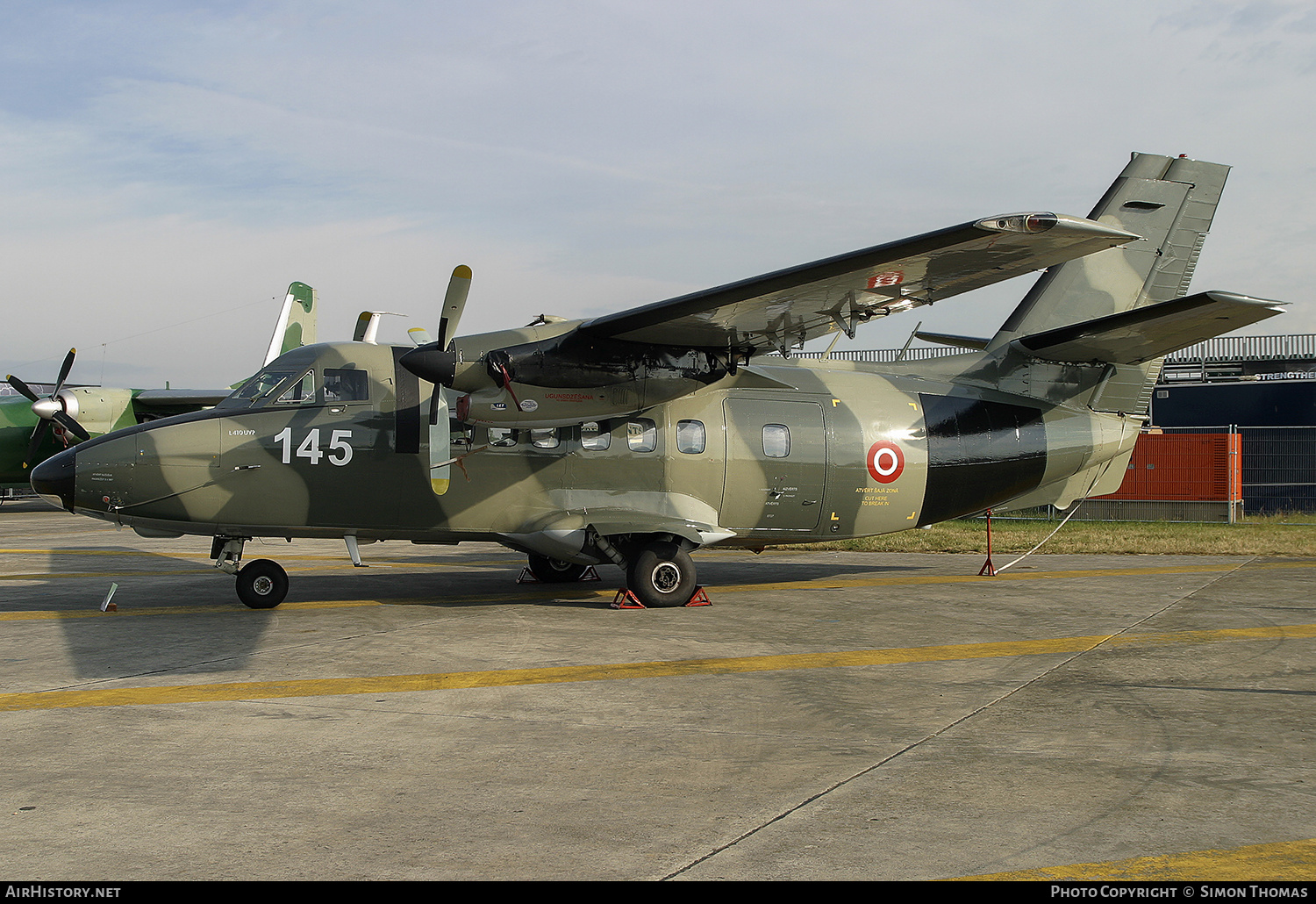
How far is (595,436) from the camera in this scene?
12.5 m

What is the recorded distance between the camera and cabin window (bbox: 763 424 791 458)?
13.3 m

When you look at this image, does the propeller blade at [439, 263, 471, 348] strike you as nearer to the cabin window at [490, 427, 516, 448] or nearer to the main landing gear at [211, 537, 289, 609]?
the cabin window at [490, 427, 516, 448]

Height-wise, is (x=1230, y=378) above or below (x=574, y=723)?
above

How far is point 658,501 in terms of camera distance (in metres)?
12.7

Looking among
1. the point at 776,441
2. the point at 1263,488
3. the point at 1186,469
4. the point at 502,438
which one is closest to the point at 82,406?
the point at 502,438

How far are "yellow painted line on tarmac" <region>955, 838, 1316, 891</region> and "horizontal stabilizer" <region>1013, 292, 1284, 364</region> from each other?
8.13 m

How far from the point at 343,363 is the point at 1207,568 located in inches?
567

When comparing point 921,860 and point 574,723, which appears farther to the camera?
point 574,723

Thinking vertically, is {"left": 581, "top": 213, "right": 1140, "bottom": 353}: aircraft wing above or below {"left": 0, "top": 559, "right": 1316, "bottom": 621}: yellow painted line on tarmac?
above

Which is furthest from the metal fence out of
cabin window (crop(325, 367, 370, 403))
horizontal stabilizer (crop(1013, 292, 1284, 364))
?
cabin window (crop(325, 367, 370, 403))

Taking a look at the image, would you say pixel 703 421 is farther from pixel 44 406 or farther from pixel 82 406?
pixel 82 406

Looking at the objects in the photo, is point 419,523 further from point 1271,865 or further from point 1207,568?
point 1207,568

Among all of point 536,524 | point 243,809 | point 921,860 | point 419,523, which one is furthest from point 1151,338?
point 243,809

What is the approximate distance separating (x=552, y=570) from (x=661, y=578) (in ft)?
10.4
